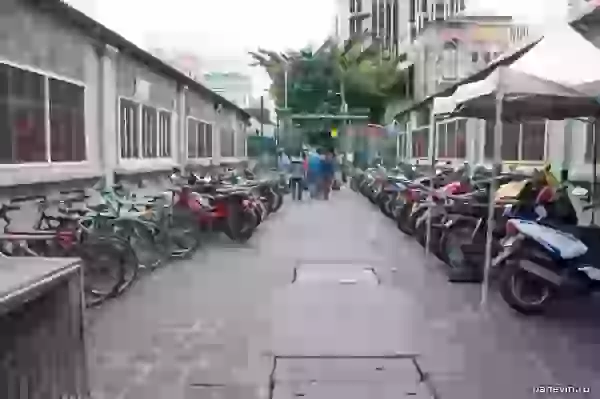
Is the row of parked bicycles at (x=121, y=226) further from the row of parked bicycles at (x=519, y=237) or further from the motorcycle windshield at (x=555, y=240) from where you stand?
the motorcycle windshield at (x=555, y=240)

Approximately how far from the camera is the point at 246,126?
33625 millimetres

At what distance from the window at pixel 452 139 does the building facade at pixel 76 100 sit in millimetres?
6636

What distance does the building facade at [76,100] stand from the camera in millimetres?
7836

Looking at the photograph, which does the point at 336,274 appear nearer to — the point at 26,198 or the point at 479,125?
the point at 26,198

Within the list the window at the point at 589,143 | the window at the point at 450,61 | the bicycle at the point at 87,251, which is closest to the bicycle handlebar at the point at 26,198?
the bicycle at the point at 87,251

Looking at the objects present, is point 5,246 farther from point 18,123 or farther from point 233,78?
point 233,78

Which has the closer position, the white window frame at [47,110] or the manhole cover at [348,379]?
the manhole cover at [348,379]

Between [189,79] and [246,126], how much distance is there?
621 inches

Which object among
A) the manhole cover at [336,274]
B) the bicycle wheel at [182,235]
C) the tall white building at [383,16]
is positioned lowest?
the manhole cover at [336,274]

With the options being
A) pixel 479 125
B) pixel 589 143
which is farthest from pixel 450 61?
pixel 589 143

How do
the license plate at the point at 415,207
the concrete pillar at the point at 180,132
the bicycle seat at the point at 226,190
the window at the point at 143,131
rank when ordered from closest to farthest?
the license plate at the point at 415,207, the bicycle seat at the point at 226,190, the window at the point at 143,131, the concrete pillar at the point at 180,132

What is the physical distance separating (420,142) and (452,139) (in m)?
5.78

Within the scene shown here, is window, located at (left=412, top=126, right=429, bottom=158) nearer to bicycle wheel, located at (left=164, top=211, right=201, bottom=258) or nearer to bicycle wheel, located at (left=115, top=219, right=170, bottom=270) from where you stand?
bicycle wheel, located at (left=164, top=211, right=201, bottom=258)

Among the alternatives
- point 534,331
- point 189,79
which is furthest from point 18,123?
point 189,79
